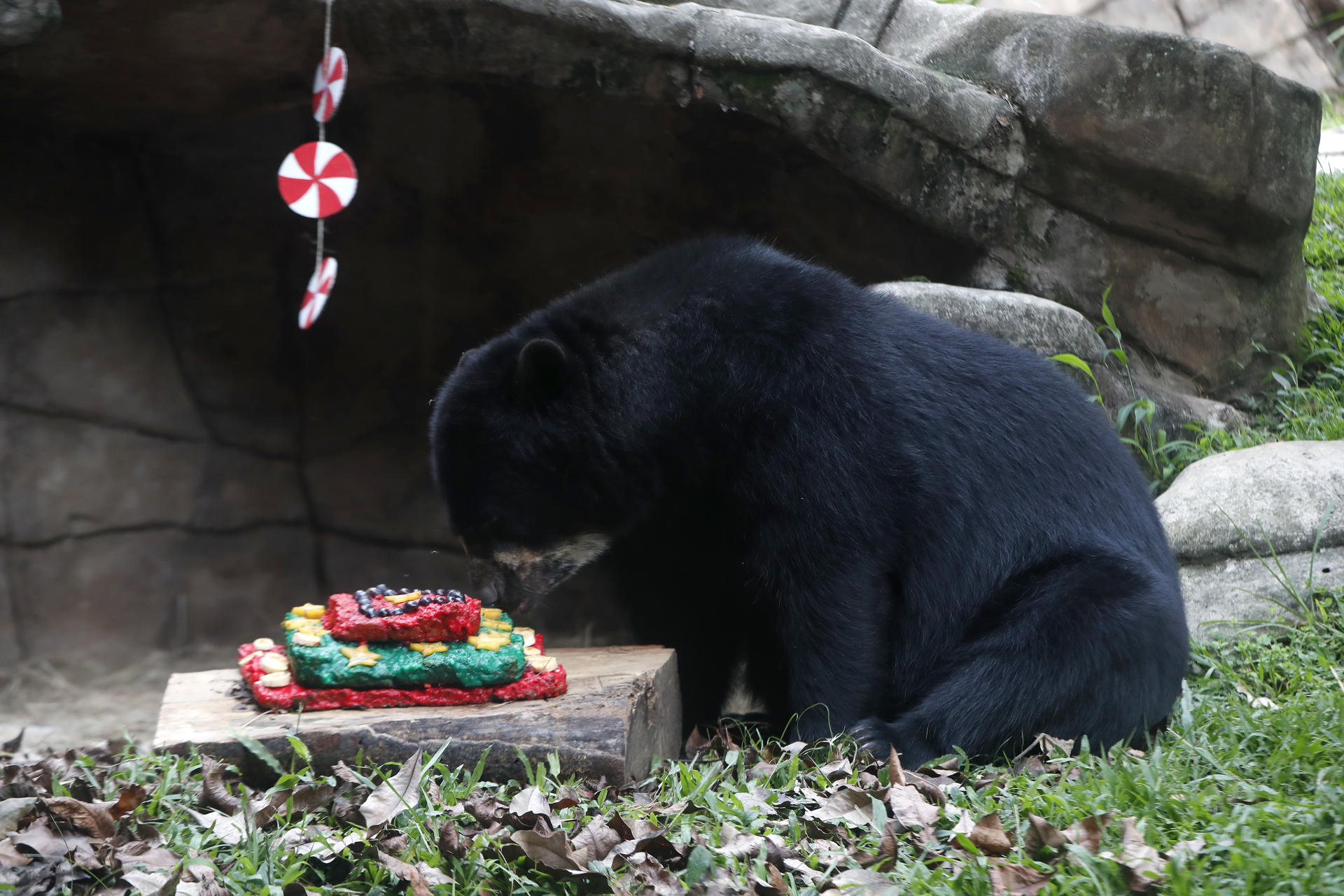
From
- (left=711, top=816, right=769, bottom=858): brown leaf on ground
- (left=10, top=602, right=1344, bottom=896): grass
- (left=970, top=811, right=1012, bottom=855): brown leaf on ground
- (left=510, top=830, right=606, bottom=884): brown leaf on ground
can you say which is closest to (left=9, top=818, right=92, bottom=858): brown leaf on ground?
(left=10, top=602, right=1344, bottom=896): grass

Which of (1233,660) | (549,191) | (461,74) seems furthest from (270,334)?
(1233,660)

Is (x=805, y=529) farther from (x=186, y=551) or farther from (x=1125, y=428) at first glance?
(x=186, y=551)

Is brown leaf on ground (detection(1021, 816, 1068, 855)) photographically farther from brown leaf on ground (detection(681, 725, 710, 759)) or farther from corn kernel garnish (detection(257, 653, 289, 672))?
corn kernel garnish (detection(257, 653, 289, 672))

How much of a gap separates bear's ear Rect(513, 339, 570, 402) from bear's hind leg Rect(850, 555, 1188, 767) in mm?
1216

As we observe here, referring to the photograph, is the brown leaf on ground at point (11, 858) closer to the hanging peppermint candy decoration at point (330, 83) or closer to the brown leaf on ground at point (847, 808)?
the brown leaf on ground at point (847, 808)

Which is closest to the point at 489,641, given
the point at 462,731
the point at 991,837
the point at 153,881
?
the point at 462,731

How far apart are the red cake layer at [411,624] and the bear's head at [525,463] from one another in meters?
0.44

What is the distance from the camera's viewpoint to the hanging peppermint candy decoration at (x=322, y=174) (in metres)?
3.69

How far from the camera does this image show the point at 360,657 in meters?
2.68

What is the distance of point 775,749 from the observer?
3.05m

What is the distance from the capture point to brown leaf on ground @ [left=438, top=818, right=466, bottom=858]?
2068mm

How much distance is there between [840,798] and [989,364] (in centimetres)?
143

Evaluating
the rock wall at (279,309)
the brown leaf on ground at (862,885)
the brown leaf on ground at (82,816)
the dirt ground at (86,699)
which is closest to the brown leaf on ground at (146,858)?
the brown leaf on ground at (82,816)

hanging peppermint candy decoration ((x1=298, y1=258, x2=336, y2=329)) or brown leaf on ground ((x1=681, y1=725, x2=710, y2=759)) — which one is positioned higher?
hanging peppermint candy decoration ((x1=298, y1=258, x2=336, y2=329))
